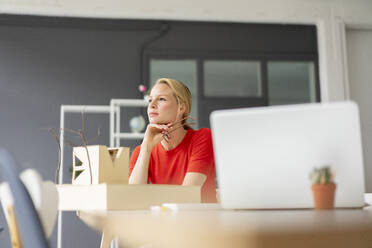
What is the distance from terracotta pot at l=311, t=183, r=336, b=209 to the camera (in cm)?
72

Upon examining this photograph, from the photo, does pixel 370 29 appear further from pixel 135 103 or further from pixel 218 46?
pixel 135 103

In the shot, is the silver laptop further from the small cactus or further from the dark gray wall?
the dark gray wall

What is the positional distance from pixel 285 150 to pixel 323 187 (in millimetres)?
82

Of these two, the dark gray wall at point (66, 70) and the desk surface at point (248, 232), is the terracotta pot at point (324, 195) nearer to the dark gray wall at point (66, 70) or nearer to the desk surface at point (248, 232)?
the desk surface at point (248, 232)

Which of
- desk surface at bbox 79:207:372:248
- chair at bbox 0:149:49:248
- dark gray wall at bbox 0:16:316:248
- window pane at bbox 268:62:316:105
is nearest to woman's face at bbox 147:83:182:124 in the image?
chair at bbox 0:149:49:248

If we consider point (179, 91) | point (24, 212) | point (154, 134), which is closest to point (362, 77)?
point (179, 91)

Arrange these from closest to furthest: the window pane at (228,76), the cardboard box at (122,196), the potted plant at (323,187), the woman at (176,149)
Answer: the potted plant at (323,187)
the cardboard box at (122,196)
the woman at (176,149)
the window pane at (228,76)

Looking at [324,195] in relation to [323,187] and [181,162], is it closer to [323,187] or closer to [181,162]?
[323,187]

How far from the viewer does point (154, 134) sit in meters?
1.80

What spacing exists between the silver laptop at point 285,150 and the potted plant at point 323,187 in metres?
0.01

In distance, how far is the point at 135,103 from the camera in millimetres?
4570

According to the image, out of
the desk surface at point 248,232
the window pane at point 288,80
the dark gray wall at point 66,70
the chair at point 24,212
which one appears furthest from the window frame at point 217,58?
the desk surface at point 248,232

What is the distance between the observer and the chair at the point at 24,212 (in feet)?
2.40

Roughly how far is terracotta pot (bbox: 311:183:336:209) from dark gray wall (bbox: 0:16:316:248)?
4365 mm
